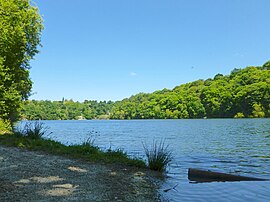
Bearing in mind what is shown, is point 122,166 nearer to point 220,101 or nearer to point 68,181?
point 68,181

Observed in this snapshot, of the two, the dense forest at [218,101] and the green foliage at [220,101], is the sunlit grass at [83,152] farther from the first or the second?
the green foliage at [220,101]

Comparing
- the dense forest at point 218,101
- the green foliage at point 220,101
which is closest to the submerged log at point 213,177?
the dense forest at point 218,101

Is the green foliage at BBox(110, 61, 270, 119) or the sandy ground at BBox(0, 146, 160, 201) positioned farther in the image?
the green foliage at BBox(110, 61, 270, 119)

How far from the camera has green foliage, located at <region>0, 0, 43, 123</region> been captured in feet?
83.0

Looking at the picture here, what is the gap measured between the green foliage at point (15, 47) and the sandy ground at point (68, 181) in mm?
15321

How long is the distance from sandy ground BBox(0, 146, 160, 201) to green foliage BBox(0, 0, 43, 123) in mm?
15321

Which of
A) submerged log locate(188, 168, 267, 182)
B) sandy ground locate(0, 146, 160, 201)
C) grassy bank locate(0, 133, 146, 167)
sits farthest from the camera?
grassy bank locate(0, 133, 146, 167)

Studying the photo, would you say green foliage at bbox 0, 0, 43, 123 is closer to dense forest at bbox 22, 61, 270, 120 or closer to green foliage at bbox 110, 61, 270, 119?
dense forest at bbox 22, 61, 270, 120

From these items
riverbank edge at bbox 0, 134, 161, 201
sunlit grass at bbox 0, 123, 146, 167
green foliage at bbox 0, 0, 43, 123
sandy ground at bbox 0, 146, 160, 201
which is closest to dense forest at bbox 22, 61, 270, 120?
green foliage at bbox 0, 0, 43, 123

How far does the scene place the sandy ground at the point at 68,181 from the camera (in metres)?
6.96

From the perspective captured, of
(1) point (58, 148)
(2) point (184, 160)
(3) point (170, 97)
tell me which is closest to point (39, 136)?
(1) point (58, 148)

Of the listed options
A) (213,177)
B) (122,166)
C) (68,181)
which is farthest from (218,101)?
(68,181)

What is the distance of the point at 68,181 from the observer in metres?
8.45

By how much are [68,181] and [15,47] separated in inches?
882
